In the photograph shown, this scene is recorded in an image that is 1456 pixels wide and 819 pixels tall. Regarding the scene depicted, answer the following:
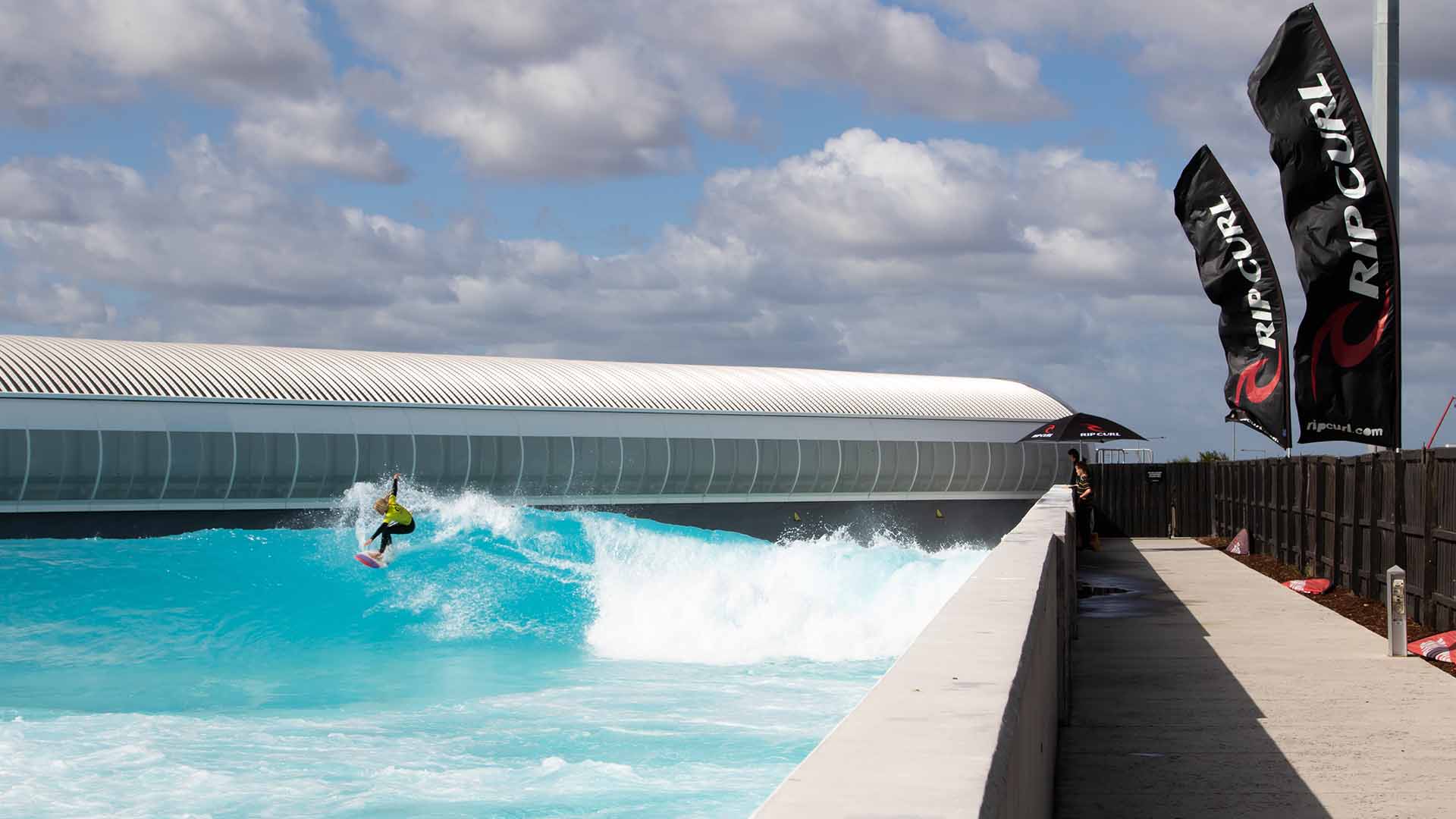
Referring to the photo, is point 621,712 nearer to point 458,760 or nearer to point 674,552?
point 458,760

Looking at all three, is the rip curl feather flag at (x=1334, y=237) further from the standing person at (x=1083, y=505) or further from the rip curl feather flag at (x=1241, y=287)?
the standing person at (x=1083, y=505)

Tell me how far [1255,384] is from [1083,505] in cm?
398

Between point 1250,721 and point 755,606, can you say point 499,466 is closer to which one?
point 755,606

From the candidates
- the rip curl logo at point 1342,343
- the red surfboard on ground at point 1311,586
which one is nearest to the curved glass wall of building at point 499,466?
the red surfboard on ground at point 1311,586

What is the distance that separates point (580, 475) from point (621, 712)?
1142 inches

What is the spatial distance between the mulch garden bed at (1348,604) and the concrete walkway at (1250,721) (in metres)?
0.23

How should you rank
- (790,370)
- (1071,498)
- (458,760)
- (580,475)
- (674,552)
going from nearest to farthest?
(458,760)
(1071,498)
(674,552)
(580,475)
(790,370)

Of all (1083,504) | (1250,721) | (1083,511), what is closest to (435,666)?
(1083,504)

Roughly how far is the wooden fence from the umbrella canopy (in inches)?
218

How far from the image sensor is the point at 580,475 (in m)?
47.1

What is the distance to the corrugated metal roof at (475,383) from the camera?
40500mm

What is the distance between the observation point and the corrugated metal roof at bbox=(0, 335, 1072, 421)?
40500mm

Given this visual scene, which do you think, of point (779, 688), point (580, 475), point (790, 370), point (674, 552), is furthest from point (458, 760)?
point (790, 370)

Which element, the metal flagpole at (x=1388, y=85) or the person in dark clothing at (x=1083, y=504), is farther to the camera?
the person in dark clothing at (x=1083, y=504)
